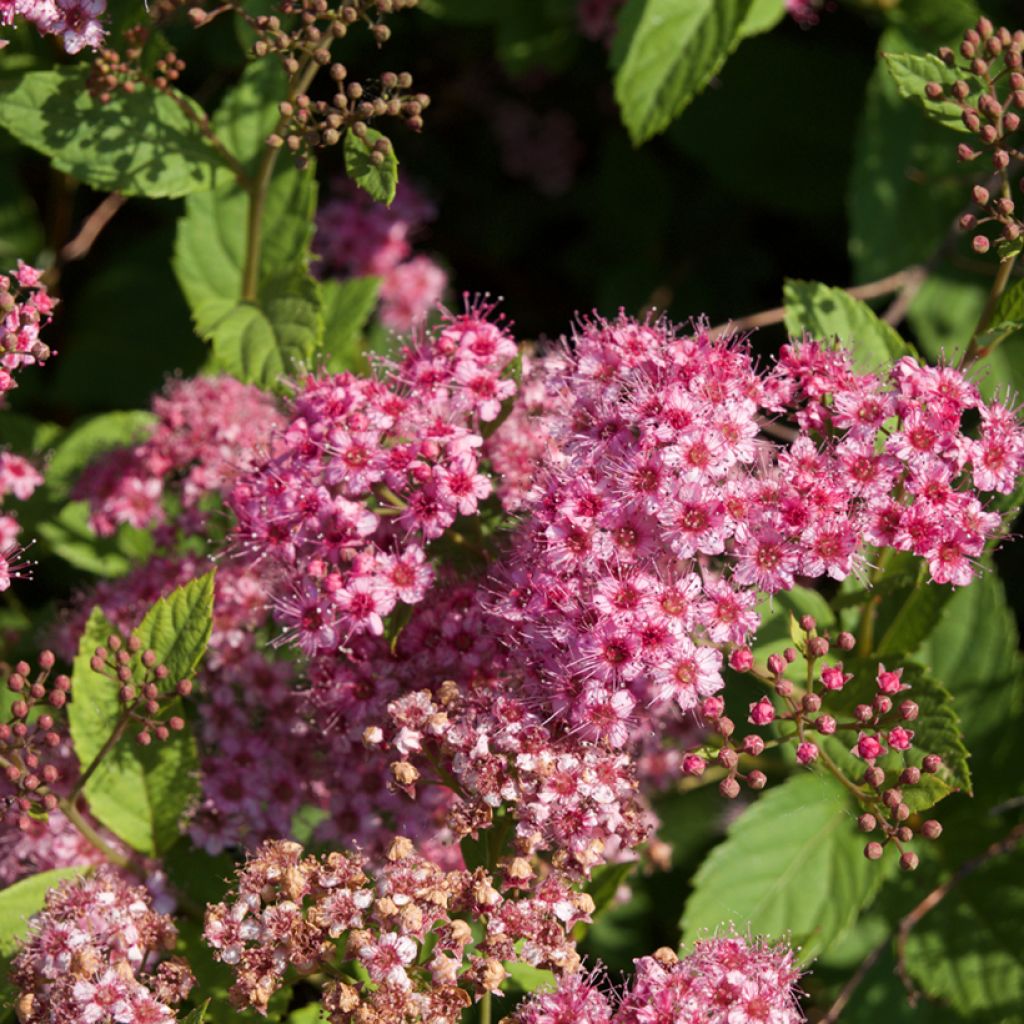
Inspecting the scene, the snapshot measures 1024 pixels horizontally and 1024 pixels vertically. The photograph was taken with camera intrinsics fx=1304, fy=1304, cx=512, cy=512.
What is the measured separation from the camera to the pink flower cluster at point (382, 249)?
4320mm

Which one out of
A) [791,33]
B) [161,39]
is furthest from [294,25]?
[791,33]

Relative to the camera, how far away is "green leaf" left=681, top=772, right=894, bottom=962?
3.02 metres

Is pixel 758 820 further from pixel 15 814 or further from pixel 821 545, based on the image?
pixel 15 814

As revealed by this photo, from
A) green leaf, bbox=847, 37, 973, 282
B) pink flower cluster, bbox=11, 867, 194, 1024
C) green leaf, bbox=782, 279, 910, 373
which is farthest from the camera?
green leaf, bbox=847, 37, 973, 282

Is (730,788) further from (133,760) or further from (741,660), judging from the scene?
(133,760)

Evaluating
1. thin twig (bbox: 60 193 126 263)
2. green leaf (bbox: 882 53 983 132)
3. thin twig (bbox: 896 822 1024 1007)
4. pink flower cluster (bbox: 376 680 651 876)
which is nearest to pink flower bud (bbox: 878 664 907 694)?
pink flower cluster (bbox: 376 680 651 876)

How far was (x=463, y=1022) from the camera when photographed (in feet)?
9.29

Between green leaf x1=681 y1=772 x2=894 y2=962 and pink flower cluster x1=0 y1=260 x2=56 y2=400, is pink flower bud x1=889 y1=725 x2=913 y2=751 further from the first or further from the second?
pink flower cluster x1=0 y1=260 x2=56 y2=400

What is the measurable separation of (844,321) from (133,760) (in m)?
1.91

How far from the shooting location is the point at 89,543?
3.59 meters

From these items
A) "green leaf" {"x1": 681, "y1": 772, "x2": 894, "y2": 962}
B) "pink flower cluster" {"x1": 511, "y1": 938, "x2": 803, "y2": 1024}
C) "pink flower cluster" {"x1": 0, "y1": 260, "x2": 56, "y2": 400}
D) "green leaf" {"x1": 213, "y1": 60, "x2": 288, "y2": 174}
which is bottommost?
"green leaf" {"x1": 681, "y1": 772, "x2": 894, "y2": 962}

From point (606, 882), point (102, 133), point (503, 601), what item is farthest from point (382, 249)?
point (606, 882)

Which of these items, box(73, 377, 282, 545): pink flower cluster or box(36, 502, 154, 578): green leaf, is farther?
box(36, 502, 154, 578): green leaf

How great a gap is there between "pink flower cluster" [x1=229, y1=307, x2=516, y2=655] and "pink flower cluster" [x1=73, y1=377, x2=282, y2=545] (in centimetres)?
40
